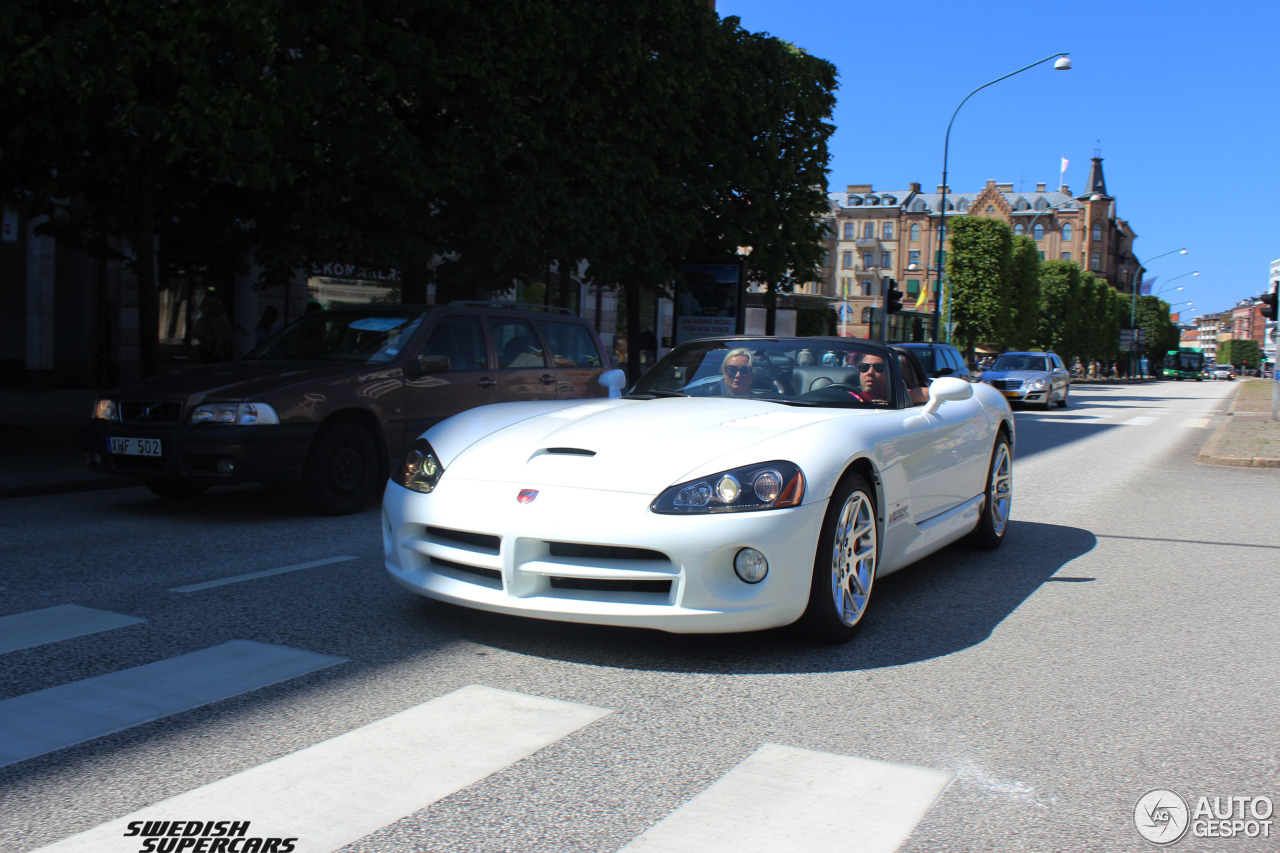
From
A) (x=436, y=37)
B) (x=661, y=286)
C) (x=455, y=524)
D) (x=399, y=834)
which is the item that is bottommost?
(x=399, y=834)

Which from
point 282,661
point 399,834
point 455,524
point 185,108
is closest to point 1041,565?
point 455,524

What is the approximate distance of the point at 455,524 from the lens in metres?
4.41

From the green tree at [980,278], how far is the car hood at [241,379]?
191 feet

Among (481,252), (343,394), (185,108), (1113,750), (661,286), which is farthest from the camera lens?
(661,286)

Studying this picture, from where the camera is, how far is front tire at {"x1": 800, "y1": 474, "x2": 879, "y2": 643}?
4.46 meters

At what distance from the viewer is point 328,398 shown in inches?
313

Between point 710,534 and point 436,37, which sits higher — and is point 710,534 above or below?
below

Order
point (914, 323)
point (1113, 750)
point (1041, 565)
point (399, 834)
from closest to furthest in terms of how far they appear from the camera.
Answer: point (399, 834) → point (1113, 750) → point (1041, 565) → point (914, 323)

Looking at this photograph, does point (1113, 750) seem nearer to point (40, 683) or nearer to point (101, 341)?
point (40, 683)

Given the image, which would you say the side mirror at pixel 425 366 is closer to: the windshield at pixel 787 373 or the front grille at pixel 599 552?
the windshield at pixel 787 373

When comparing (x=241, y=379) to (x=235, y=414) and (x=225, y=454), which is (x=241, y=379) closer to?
(x=235, y=414)

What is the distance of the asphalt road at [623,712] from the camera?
2.90 m

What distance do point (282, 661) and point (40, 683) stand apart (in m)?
0.79

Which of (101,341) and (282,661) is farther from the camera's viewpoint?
(101,341)
